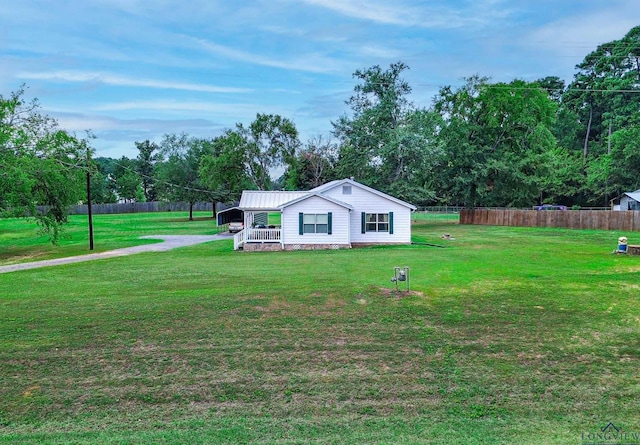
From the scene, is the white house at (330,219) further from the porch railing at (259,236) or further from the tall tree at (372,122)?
the tall tree at (372,122)

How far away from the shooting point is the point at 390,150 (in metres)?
37.0

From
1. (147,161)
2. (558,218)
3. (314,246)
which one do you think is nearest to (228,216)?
(314,246)


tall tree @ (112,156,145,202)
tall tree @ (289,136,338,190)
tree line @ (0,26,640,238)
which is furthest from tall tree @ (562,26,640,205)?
tall tree @ (112,156,145,202)

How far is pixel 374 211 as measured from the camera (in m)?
24.0

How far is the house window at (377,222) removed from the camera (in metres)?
24.0

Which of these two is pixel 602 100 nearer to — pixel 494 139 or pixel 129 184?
pixel 494 139

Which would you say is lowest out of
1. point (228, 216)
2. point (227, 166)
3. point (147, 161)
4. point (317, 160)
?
point (228, 216)

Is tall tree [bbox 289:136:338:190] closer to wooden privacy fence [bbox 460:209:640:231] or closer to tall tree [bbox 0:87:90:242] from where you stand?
wooden privacy fence [bbox 460:209:640:231]

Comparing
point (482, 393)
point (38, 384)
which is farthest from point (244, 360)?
point (482, 393)

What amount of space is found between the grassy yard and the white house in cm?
968

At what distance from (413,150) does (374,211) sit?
1383 centimetres

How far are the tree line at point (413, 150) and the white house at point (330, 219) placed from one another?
9271mm

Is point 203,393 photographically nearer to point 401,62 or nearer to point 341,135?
point 341,135

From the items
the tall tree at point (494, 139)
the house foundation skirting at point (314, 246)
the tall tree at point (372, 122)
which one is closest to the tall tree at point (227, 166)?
the tall tree at point (372, 122)
